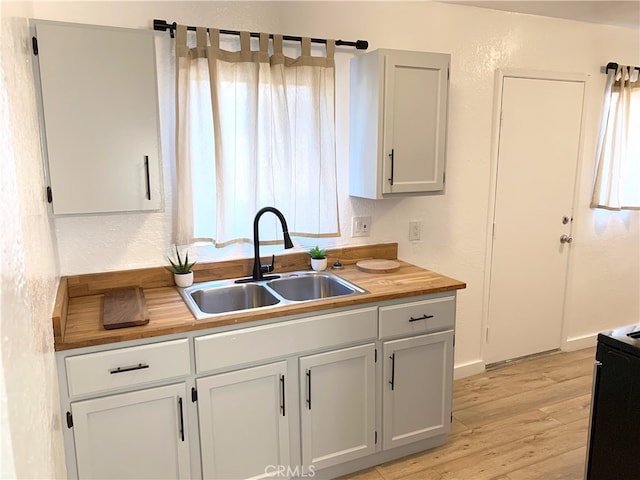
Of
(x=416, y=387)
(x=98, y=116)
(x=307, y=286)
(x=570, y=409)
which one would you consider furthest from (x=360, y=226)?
(x=570, y=409)

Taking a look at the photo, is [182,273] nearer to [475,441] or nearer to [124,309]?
[124,309]

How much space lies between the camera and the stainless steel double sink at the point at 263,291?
2330mm

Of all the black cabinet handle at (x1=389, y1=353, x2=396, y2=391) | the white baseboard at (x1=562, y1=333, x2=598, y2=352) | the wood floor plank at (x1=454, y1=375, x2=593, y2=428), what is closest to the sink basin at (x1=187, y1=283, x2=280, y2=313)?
the black cabinet handle at (x1=389, y1=353, x2=396, y2=391)

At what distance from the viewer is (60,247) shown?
2189mm

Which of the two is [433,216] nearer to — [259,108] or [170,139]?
[259,108]

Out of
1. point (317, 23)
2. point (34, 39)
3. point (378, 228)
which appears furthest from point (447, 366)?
point (34, 39)

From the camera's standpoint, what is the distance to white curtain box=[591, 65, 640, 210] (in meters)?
3.38

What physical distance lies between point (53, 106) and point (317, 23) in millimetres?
1381

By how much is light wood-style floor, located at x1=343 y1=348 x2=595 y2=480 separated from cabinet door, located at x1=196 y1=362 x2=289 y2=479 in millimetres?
483

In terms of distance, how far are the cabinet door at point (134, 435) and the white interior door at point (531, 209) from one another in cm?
225

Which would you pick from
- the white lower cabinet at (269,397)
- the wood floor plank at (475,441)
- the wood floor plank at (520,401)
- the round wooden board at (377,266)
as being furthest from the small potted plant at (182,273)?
the wood floor plank at (520,401)

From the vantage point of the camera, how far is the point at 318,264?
2613mm

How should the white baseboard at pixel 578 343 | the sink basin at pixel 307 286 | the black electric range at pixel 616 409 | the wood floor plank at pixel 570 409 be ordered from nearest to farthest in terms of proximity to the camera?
the black electric range at pixel 616 409
the sink basin at pixel 307 286
the wood floor plank at pixel 570 409
the white baseboard at pixel 578 343

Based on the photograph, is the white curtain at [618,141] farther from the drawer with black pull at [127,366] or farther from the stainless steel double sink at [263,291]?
the drawer with black pull at [127,366]
